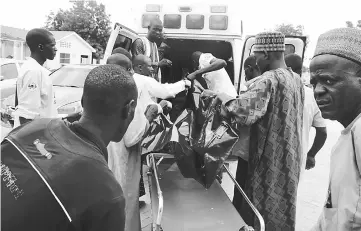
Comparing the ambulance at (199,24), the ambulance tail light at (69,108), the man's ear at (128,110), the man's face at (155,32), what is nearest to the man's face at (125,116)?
the man's ear at (128,110)

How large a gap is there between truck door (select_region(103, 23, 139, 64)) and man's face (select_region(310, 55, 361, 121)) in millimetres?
2760

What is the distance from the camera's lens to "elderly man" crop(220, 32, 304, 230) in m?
2.50

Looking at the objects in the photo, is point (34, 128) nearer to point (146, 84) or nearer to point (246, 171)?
point (146, 84)

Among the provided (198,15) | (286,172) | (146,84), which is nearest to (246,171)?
(286,172)

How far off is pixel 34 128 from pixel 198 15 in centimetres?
456

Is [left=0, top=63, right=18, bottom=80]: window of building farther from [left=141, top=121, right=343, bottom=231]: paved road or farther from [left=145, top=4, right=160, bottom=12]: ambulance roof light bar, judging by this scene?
[left=141, top=121, right=343, bottom=231]: paved road

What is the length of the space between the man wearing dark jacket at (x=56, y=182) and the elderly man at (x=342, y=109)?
76 cm

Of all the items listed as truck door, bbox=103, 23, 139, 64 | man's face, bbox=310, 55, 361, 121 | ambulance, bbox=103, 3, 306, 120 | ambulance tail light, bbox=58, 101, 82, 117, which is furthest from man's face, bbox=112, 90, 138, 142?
ambulance tail light, bbox=58, 101, 82, 117

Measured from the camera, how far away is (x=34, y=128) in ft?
4.04

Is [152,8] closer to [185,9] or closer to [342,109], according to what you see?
[185,9]

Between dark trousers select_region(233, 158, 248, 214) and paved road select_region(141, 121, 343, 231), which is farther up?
dark trousers select_region(233, 158, 248, 214)

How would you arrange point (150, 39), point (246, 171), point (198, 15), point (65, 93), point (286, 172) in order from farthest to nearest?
point (65, 93) → point (198, 15) → point (150, 39) → point (246, 171) → point (286, 172)

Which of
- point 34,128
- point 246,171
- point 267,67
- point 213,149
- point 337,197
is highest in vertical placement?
point 267,67

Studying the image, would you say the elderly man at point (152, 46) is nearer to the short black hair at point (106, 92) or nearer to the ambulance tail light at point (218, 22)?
the ambulance tail light at point (218, 22)
